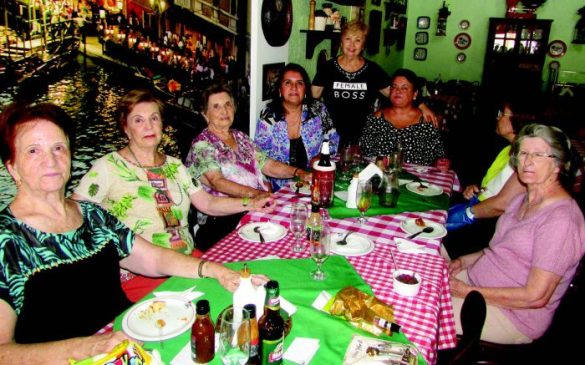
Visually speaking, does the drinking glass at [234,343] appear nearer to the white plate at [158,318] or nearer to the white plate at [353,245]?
the white plate at [158,318]

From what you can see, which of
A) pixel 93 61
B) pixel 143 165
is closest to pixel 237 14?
pixel 93 61

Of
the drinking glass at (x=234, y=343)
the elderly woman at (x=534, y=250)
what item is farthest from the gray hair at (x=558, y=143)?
the drinking glass at (x=234, y=343)

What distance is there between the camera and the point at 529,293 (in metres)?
1.75

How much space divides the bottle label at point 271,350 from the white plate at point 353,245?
0.73 m

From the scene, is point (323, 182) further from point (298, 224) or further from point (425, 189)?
point (425, 189)

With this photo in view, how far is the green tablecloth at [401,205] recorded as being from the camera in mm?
2263

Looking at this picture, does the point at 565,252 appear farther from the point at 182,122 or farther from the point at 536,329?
the point at 182,122

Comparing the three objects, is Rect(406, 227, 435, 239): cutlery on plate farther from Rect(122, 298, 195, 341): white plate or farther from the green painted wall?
the green painted wall

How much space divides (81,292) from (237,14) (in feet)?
7.73

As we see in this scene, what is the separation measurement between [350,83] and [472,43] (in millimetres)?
7868

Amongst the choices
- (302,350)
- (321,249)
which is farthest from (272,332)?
(321,249)

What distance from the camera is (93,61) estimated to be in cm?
232

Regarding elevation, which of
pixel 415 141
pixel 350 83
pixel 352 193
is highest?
pixel 350 83

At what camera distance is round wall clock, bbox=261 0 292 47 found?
361 cm
